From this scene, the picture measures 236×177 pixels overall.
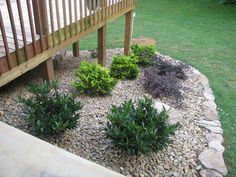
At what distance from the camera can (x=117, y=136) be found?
2.65m

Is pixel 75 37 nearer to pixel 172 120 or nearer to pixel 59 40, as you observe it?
pixel 59 40

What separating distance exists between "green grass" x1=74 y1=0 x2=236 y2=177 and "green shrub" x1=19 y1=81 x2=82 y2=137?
190cm

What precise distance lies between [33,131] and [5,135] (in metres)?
1.29

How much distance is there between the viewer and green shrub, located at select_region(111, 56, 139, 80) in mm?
4672

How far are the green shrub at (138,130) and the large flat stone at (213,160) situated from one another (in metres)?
0.62

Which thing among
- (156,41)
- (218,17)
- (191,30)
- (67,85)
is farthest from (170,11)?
(67,85)

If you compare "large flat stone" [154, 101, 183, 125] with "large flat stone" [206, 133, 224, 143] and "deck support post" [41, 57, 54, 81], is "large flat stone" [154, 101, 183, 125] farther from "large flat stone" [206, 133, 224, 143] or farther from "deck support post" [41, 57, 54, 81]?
"deck support post" [41, 57, 54, 81]

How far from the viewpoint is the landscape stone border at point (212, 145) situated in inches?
117

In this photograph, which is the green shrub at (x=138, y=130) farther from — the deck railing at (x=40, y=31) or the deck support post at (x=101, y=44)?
the deck support post at (x=101, y=44)

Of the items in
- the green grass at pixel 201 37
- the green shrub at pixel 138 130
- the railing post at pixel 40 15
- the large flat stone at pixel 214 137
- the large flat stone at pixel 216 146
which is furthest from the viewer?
the green grass at pixel 201 37

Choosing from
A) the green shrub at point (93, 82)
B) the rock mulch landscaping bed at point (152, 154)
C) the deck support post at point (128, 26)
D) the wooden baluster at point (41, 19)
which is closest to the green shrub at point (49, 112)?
the rock mulch landscaping bed at point (152, 154)

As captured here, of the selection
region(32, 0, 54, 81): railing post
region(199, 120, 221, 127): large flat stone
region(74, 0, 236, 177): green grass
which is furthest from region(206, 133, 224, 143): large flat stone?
region(32, 0, 54, 81): railing post

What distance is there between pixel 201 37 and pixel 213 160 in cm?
503

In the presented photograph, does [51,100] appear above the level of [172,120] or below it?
above
